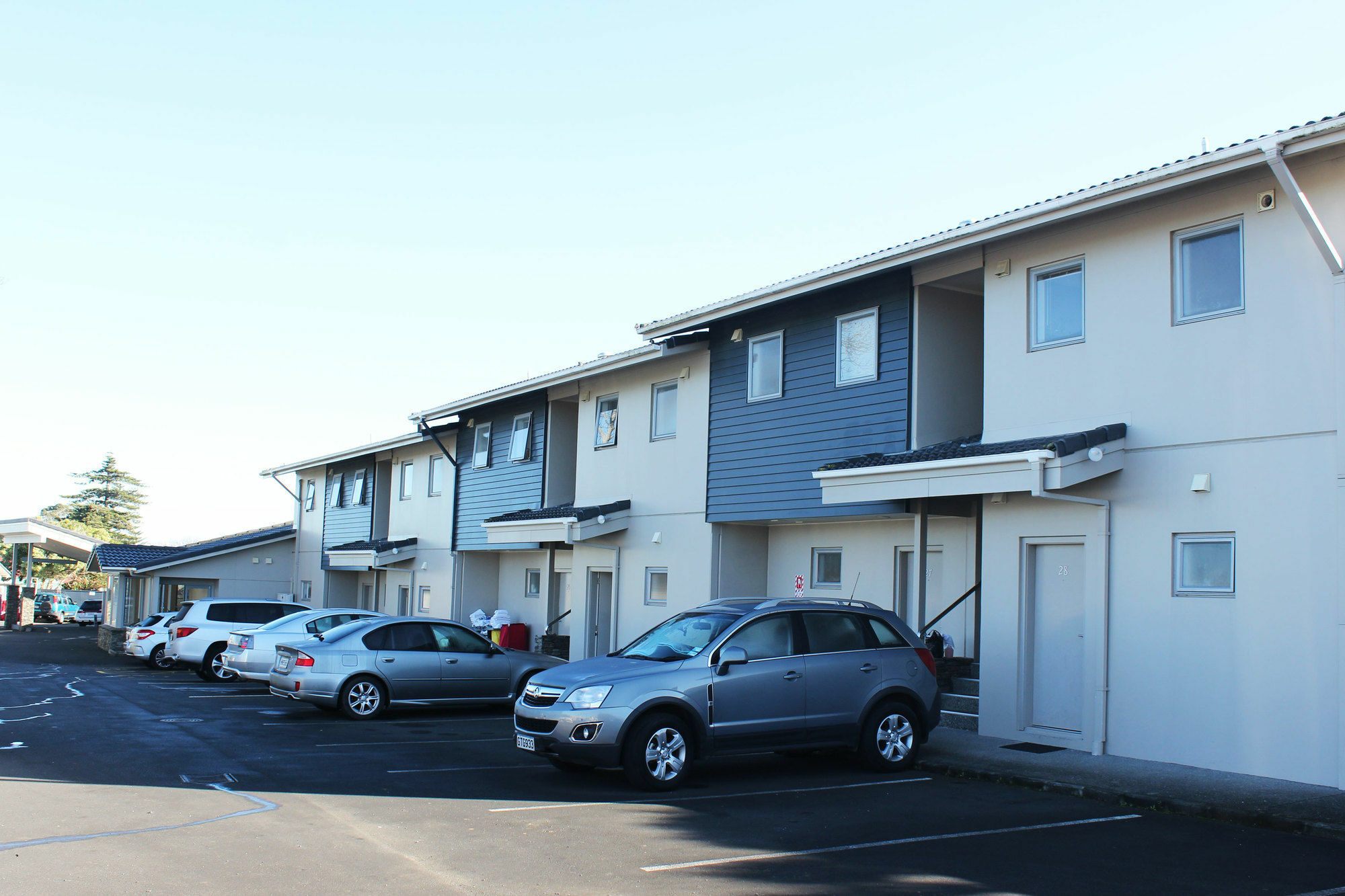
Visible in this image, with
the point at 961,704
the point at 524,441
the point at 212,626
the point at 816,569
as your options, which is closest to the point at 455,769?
the point at 961,704

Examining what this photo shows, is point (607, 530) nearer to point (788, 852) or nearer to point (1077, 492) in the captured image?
point (1077, 492)

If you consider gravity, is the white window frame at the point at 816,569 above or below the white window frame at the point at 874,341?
below

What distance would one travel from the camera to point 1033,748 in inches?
469

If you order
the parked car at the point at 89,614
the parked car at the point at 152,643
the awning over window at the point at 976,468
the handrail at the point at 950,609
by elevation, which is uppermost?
the awning over window at the point at 976,468

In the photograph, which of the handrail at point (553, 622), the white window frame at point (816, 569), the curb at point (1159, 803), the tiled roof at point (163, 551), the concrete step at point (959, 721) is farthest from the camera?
the tiled roof at point (163, 551)

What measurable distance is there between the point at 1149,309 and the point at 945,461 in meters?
2.59

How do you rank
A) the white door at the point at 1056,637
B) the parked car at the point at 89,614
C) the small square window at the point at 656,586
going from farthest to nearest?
the parked car at the point at 89,614 < the small square window at the point at 656,586 < the white door at the point at 1056,637

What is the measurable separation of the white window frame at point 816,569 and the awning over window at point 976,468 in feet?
8.25

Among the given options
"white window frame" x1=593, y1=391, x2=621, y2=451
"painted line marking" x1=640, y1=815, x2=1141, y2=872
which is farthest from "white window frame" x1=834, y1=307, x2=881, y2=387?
"painted line marking" x1=640, y1=815, x2=1141, y2=872

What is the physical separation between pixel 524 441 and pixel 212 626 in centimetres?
721

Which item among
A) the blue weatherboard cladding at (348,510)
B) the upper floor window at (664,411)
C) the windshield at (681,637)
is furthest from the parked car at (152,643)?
the windshield at (681,637)

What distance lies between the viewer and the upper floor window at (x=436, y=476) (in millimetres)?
28344

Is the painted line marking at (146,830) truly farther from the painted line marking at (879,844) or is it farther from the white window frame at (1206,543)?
the white window frame at (1206,543)

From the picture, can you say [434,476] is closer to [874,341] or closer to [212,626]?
[212,626]
